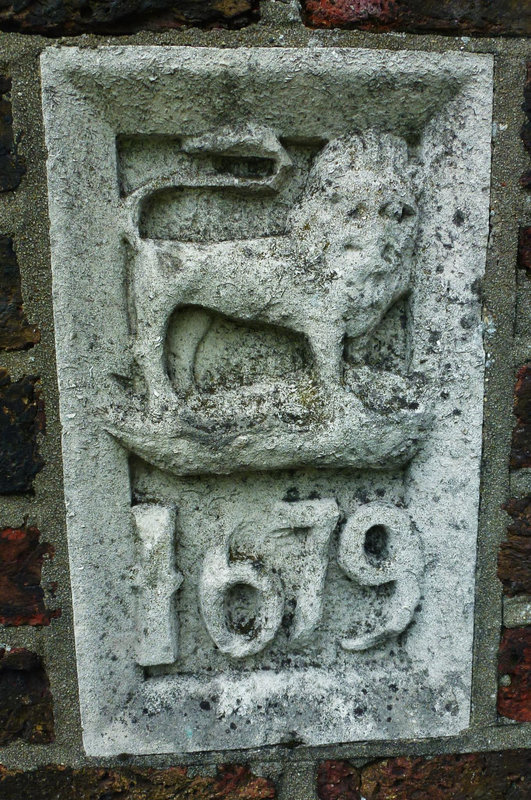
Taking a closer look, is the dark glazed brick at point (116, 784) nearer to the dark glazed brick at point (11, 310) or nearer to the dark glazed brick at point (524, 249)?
the dark glazed brick at point (11, 310)

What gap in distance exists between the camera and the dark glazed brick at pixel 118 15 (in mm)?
731

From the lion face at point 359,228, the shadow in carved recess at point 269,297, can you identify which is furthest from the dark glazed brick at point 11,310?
the lion face at point 359,228

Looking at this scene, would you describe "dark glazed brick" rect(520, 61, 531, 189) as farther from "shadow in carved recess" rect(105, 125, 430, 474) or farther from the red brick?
the red brick

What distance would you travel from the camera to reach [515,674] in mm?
917

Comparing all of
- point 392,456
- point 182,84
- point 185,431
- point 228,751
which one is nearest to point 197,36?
point 182,84

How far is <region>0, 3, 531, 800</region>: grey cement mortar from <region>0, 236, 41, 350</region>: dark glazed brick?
1 centimetres

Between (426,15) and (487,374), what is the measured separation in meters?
0.48

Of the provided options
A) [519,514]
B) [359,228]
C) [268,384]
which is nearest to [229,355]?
[268,384]

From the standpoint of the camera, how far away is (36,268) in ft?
2.60

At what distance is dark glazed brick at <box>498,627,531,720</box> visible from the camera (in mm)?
910

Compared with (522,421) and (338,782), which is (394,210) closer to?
(522,421)

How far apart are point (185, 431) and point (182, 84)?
0.44m

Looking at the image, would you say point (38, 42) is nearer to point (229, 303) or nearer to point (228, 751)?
point (229, 303)

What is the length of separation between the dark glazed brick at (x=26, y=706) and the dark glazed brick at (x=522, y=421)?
2.55ft
